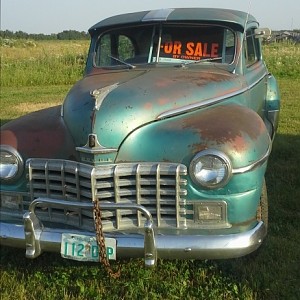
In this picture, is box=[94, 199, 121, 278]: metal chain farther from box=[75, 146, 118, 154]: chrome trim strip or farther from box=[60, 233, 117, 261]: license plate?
box=[75, 146, 118, 154]: chrome trim strip

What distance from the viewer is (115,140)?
9.79 feet

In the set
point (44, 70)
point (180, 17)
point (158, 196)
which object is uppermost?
point (180, 17)

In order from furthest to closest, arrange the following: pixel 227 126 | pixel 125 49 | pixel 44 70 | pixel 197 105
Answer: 1. pixel 44 70
2. pixel 125 49
3. pixel 197 105
4. pixel 227 126

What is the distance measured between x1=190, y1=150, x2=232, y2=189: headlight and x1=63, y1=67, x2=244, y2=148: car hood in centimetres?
45

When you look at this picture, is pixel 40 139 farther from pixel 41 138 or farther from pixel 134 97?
pixel 134 97

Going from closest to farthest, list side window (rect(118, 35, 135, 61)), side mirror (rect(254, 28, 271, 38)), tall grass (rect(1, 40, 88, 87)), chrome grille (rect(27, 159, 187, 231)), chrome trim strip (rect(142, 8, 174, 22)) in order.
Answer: chrome grille (rect(27, 159, 187, 231)) < chrome trim strip (rect(142, 8, 174, 22)) < side window (rect(118, 35, 135, 61)) < side mirror (rect(254, 28, 271, 38)) < tall grass (rect(1, 40, 88, 87))

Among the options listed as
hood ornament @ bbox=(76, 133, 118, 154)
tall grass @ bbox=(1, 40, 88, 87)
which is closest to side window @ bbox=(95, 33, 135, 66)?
hood ornament @ bbox=(76, 133, 118, 154)

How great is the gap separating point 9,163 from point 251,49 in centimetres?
283

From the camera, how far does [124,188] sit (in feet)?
9.73

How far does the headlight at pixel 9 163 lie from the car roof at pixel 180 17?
6.23ft

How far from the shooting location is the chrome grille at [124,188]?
9.59ft

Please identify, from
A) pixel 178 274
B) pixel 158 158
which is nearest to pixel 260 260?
pixel 178 274

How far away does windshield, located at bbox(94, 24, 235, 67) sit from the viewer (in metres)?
4.27

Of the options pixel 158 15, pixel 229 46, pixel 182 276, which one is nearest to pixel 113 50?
pixel 158 15
